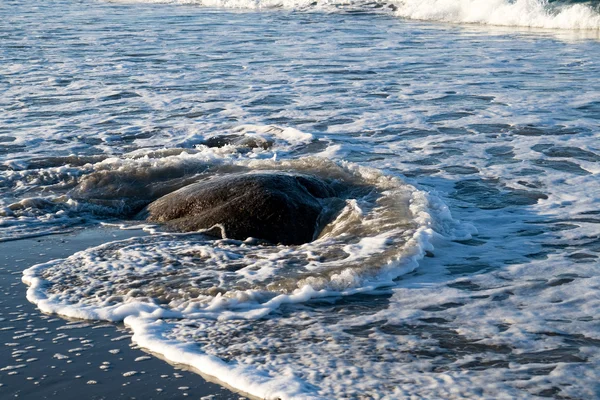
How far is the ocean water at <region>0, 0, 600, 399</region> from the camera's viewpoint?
3.90 metres

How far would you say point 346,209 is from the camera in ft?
20.1

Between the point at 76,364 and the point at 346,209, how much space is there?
2.78 m

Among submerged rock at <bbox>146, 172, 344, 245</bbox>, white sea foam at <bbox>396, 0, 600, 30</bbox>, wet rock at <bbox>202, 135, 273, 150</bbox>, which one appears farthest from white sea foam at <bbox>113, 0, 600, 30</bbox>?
submerged rock at <bbox>146, 172, 344, 245</bbox>

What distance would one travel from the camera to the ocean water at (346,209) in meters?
3.90

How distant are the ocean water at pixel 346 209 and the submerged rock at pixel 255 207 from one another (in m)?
0.16

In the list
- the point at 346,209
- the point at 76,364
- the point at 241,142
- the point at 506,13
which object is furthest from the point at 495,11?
the point at 76,364

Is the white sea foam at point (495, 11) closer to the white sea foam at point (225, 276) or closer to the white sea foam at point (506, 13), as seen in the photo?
the white sea foam at point (506, 13)

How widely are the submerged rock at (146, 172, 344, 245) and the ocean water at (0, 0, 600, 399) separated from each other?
16 centimetres

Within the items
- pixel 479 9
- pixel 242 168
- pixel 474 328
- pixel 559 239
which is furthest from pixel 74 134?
pixel 479 9

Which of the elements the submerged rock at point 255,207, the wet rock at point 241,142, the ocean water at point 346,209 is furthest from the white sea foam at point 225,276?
the wet rock at point 241,142

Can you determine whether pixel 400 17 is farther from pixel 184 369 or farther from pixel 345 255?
pixel 184 369

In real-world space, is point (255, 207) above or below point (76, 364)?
above

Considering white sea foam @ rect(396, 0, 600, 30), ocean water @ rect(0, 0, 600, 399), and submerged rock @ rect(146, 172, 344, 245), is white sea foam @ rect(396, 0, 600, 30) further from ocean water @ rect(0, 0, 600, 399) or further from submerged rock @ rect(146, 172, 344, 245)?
submerged rock @ rect(146, 172, 344, 245)

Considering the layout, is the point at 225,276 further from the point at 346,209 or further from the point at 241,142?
the point at 241,142
